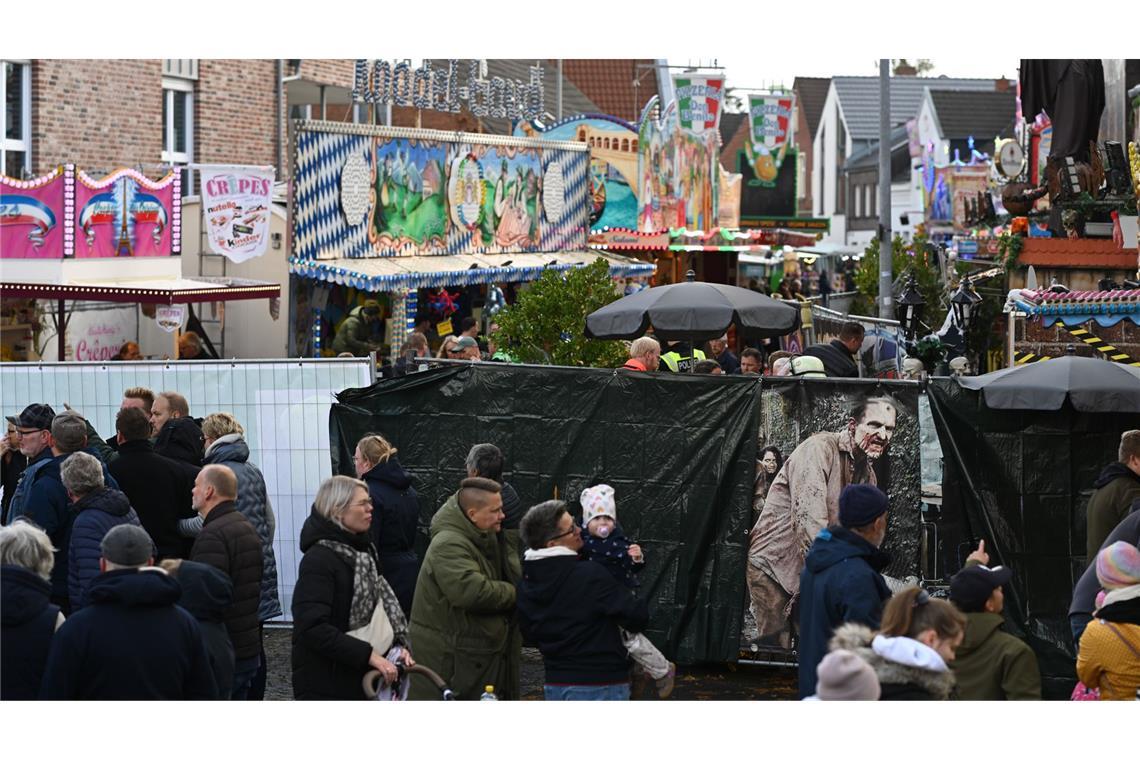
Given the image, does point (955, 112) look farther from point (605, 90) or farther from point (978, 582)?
point (978, 582)

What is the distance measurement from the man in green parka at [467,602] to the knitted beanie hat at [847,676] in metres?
2.59

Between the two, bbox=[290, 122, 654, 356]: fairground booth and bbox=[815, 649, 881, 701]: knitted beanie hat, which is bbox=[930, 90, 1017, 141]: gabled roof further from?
bbox=[815, 649, 881, 701]: knitted beanie hat

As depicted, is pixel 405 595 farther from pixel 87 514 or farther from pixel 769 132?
pixel 769 132

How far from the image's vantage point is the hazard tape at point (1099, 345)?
13086 mm

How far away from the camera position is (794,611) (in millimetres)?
9258

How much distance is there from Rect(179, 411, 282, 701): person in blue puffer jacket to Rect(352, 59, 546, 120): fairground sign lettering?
15.6 m

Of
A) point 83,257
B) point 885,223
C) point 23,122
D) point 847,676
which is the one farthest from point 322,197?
point 847,676

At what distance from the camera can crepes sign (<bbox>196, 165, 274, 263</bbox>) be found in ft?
64.6

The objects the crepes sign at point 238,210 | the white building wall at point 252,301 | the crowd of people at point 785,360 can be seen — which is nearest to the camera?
the crowd of people at point 785,360

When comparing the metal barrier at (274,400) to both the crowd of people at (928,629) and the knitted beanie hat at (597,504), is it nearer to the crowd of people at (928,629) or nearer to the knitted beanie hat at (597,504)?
the knitted beanie hat at (597,504)

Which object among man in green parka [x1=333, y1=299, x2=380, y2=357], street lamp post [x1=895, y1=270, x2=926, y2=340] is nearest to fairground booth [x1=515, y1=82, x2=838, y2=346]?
man in green parka [x1=333, y1=299, x2=380, y2=357]

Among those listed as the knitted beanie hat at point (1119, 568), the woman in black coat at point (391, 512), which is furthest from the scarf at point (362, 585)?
the knitted beanie hat at point (1119, 568)

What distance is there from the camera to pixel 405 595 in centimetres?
855

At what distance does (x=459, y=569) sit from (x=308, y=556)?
2.71ft
